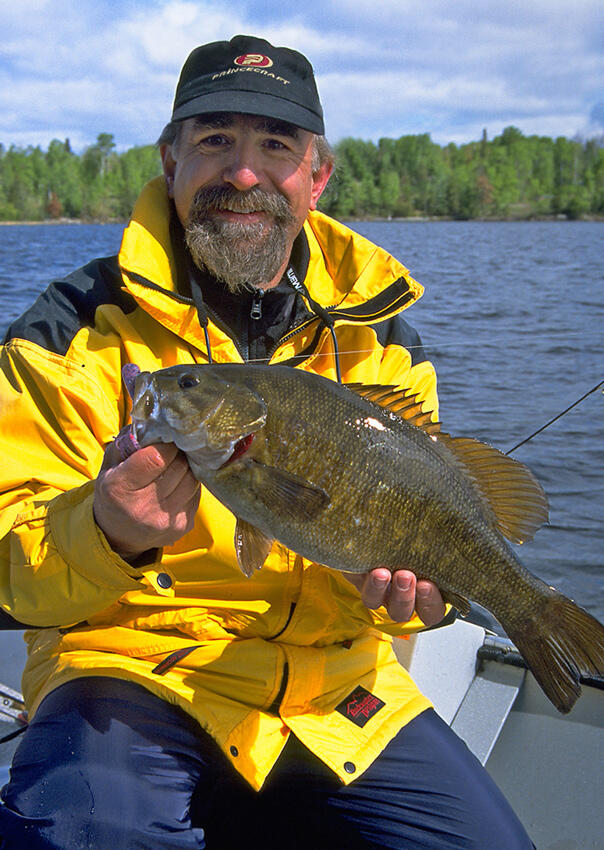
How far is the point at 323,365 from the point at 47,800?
164 cm

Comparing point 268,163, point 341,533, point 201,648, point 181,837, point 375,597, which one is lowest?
point 181,837

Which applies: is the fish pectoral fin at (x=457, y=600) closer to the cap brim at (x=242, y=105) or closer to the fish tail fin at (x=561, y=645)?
the fish tail fin at (x=561, y=645)

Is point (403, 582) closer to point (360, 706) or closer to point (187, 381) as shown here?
point (360, 706)

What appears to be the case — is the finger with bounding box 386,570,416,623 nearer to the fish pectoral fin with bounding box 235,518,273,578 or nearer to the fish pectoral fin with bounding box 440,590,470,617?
the fish pectoral fin with bounding box 440,590,470,617

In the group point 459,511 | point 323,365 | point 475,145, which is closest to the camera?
point 459,511

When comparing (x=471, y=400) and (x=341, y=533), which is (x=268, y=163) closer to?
(x=341, y=533)

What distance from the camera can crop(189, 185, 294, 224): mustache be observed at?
2.99 metres

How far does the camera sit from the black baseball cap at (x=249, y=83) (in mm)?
2945

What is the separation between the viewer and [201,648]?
8.22ft

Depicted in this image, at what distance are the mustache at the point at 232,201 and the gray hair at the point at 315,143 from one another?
0.36 metres

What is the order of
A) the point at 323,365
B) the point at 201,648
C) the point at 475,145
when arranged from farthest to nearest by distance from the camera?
the point at 475,145 < the point at 323,365 < the point at 201,648

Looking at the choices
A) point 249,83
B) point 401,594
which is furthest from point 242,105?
point 401,594

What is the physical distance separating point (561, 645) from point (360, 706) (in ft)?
2.32

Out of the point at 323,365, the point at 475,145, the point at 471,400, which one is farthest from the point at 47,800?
the point at 475,145
